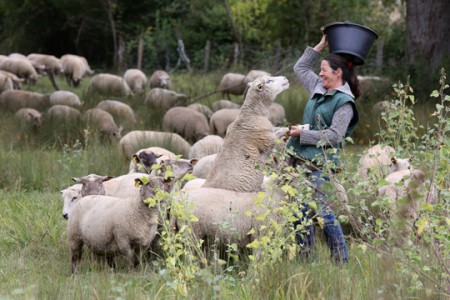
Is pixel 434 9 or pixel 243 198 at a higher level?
pixel 434 9

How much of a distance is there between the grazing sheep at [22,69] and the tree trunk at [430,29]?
1399 centimetres

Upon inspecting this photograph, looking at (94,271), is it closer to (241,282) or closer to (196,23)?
(241,282)

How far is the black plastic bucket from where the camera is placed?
26.6 ft

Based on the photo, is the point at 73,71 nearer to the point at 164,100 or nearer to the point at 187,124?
the point at 164,100

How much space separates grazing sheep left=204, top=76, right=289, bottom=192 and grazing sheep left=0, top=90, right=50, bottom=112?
499 inches

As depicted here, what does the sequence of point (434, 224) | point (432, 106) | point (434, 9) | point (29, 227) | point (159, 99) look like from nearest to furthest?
1. point (434, 224)
2. point (29, 227)
3. point (432, 106)
4. point (434, 9)
5. point (159, 99)

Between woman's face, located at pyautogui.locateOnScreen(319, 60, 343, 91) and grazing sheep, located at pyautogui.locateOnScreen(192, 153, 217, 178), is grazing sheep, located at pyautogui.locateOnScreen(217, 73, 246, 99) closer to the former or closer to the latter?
grazing sheep, located at pyautogui.locateOnScreen(192, 153, 217, 178)

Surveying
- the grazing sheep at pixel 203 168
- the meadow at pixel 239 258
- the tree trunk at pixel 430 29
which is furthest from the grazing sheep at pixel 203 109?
the grazing sheep at pixel 203 168

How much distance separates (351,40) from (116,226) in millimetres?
2813

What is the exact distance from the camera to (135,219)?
26.7ft

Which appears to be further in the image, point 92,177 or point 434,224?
point 92,177

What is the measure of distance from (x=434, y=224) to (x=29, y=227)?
17.0ft

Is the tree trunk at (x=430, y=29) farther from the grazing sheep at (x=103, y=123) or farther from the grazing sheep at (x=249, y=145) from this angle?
the grazing sheep at (x=249, y=145)

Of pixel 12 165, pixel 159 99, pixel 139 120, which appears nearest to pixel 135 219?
pixel 12 165
